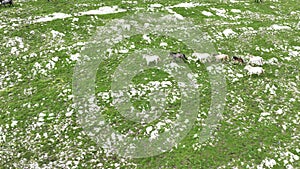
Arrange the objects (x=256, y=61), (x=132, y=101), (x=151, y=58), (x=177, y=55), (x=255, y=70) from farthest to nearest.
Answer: (x=256, y=61), (x=177, y=55), (x=151, y=58), (x=255, y=70), (x=132, y=101)

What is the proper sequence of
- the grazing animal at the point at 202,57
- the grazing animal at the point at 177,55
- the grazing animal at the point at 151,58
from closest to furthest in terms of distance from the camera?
the grazing animal at the point at 151,58 < the grazing animal at the point at 177,55 < the grazing animal at the point at 202,57

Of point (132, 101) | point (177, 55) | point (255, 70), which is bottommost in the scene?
point (132, 101)

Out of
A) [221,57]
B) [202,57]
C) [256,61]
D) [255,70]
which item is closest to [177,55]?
[202,57]

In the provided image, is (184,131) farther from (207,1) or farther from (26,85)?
(207,1)

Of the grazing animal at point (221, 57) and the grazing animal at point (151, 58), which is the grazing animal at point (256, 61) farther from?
the grazing animal at point (151, 58)

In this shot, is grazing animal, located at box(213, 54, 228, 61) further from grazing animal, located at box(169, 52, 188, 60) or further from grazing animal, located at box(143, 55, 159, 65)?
grazing animal, located at box(143, 55, 159, 65)

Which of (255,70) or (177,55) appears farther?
(177,55)

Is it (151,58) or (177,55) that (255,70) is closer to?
(177,55)

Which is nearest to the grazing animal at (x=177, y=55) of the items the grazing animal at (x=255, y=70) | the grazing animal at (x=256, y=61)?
the grazing animal at (x=255, y=70)

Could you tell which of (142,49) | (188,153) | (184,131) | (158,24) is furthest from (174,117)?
(158,24)

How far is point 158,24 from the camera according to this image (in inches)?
1141

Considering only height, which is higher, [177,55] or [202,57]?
[177,55]

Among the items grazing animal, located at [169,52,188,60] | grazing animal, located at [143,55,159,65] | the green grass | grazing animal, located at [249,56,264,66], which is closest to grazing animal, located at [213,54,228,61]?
the green grass

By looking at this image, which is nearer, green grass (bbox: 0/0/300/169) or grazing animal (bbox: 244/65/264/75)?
green grass (bbox: 0/0/300/169)
